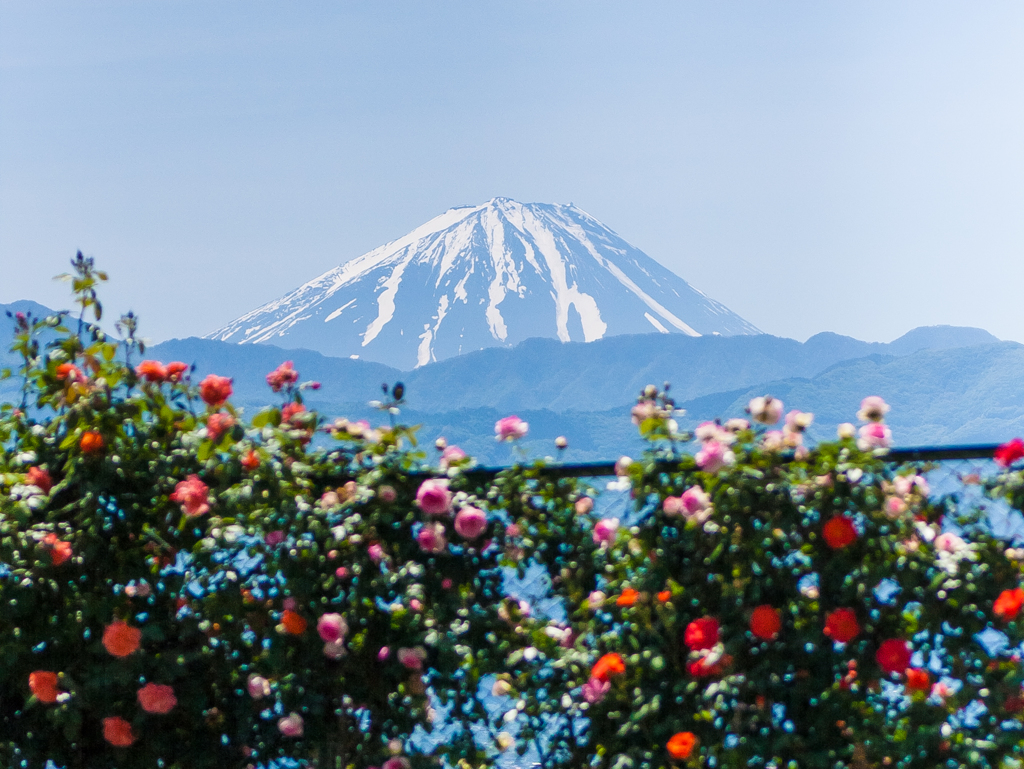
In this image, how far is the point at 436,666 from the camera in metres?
2.42

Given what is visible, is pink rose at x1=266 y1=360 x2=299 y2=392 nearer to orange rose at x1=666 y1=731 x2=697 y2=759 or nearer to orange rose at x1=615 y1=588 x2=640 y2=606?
orange rose at x1=615 y1=588 x2=640 y2=606

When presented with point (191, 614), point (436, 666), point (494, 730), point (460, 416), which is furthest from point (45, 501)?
point (460, 416)

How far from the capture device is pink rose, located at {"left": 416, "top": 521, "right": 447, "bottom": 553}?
2377 mm

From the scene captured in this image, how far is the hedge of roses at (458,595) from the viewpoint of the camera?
217 cm

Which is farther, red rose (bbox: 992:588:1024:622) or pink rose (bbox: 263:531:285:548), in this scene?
pink rose (bbox: 263:531:285:548)

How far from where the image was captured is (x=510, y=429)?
2486 mm

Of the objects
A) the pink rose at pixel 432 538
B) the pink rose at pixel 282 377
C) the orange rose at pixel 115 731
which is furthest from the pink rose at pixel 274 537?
the orange rose at pixel 115 731

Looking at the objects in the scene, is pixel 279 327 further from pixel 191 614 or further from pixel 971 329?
pixel 191 614

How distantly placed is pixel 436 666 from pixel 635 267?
133558mm

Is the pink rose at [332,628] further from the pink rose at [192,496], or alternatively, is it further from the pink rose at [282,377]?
the pink rose at [282,377]

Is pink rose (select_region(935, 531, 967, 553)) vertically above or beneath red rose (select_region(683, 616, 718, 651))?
above

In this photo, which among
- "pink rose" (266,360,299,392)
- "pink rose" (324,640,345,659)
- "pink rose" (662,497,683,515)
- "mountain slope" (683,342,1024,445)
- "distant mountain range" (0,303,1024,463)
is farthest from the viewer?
"mountain slope" (683,342,1024,445)

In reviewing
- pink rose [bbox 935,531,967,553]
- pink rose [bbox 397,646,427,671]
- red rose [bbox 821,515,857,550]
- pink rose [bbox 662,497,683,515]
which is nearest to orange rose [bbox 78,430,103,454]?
pink rose [bbox 397,646,427,671]

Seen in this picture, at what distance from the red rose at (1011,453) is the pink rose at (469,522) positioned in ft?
3.75
